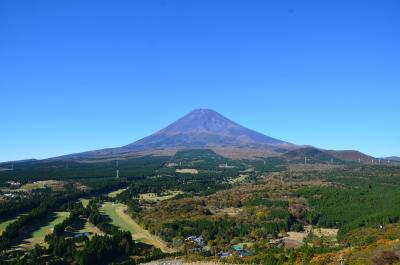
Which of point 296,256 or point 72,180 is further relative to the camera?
point 72,180

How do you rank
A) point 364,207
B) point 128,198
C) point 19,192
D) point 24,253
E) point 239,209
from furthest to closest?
point 19,192 < point 128,198 < point 239,209 < point 364,207 < point 24,253

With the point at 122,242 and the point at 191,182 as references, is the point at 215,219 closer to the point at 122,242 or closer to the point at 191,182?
the point at 122,242

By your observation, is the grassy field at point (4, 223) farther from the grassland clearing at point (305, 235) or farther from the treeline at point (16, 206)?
the grassland clearing at point (305, 235)

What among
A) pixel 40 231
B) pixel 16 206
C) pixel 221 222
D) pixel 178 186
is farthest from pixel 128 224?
pixel 178 186

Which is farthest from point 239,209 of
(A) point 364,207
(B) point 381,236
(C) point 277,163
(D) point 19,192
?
(C) point 277,163

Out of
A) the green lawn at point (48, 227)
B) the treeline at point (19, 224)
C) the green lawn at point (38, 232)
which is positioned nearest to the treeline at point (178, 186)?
the treeline at point (19, 224)

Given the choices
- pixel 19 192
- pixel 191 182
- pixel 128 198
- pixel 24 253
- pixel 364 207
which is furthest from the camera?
pixel 191 182

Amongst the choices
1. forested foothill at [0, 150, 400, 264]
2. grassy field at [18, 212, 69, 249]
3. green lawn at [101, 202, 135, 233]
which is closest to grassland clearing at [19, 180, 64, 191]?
forested foothill at [0, 150, 400, 264]
